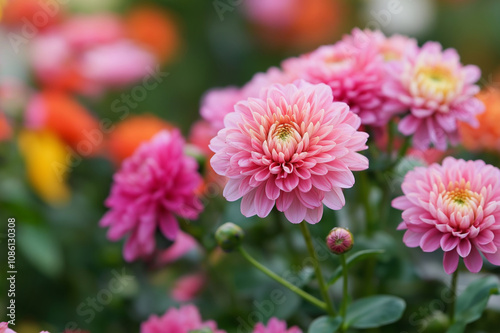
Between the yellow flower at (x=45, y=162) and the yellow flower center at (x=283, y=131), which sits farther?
the yellow flower at (x=45, y=162)

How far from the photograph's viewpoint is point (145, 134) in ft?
2.89

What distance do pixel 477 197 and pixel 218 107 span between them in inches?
10.1

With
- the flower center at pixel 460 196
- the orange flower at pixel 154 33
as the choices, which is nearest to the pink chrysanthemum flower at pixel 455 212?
the flower center at pixel 460 196

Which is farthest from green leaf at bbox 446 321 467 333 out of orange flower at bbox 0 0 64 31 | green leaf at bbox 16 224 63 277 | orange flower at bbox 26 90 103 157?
orange flower at bbox 0 0 64 31

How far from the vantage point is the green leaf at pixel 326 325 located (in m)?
0.45

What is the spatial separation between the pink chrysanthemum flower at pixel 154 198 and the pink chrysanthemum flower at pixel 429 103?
188mm

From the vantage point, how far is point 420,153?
2.02 feet

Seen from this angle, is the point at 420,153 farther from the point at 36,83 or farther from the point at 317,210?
the point at 36,83

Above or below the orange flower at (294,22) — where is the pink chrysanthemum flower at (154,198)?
below

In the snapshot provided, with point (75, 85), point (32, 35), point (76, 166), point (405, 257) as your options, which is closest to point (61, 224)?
point (76, 166)

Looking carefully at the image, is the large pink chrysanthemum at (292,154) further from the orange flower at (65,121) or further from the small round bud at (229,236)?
the orange flower at (65,121)

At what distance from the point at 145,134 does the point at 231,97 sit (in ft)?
1.04

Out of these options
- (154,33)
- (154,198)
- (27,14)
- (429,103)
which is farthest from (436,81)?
(154,33)

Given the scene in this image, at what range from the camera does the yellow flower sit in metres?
0.85
